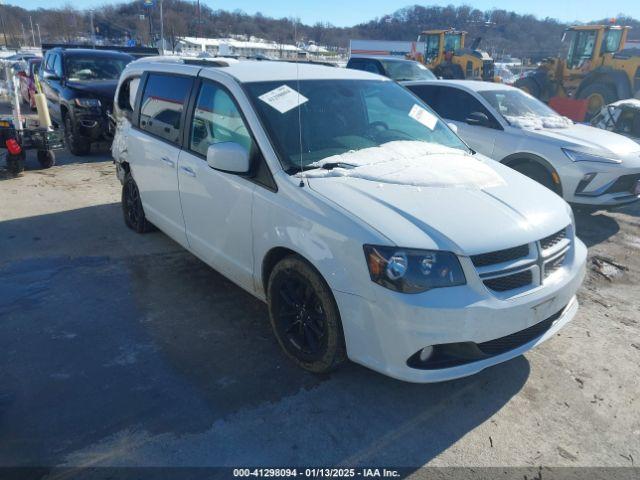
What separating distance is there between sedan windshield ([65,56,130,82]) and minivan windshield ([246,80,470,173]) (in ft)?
26.8

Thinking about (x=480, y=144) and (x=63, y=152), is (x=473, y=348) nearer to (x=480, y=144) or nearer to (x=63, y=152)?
(x=480, y=144)

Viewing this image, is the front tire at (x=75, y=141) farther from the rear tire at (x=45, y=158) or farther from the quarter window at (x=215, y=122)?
the quarter window at (x=215, y=122)

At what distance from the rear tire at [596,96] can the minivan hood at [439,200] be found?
44.6 feet

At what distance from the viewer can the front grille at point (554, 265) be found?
111 inches

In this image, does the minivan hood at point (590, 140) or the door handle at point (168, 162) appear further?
the minivan hood at point (590, 140)

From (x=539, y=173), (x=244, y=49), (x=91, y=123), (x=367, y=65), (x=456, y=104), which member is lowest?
(x=91, y=123)

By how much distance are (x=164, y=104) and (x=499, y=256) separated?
3.22 meters

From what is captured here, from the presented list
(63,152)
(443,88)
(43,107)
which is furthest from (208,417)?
(63,152)

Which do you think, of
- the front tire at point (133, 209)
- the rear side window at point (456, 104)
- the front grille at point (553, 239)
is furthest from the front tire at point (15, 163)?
the front grille at point (553, 239)

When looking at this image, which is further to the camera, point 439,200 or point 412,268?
point 439,200

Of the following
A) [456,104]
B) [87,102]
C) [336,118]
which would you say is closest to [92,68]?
[87,102]

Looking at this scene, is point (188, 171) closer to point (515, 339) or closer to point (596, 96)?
point (515, 339)

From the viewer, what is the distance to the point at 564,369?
10.6ft

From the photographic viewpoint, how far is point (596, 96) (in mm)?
14859
